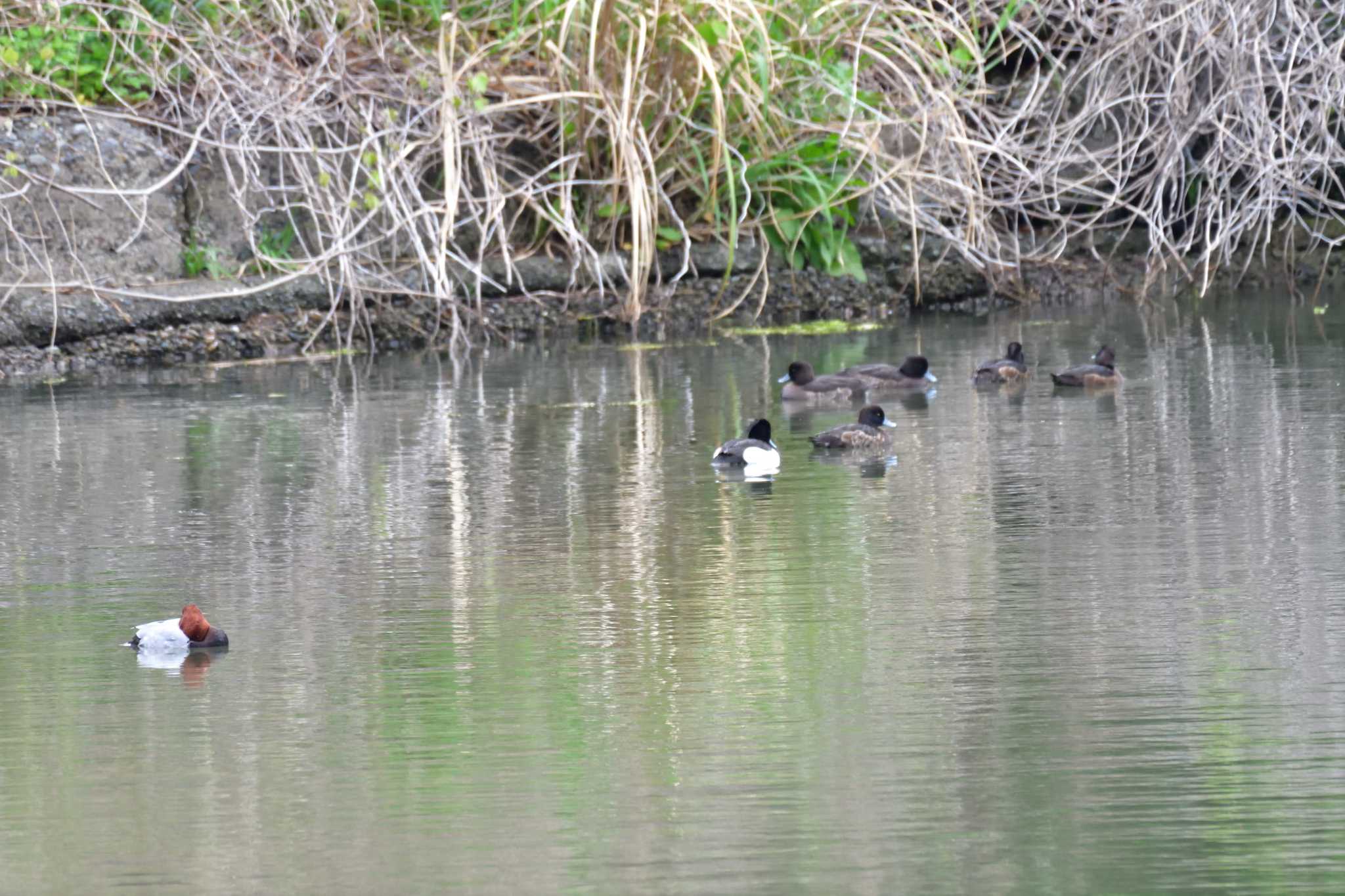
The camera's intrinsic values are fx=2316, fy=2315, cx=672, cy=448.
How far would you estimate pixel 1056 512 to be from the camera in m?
7.11

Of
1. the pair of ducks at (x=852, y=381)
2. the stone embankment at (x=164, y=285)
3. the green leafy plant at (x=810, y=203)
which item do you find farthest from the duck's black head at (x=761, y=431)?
the green leafy plant at (x=810, y=203)

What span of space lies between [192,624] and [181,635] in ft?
0.13

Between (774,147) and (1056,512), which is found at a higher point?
(774,147)

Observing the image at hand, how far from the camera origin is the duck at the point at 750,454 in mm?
8312

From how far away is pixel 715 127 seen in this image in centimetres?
1347

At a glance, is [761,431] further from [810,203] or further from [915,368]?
[810,203]

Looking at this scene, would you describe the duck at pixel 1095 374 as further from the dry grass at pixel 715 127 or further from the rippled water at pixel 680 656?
the dry grass at pixel 715 127

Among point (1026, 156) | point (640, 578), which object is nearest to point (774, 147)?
point (1026, 156)

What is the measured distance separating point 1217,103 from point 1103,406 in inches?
229

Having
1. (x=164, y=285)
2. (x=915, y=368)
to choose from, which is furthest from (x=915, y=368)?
(x=164, y=285)

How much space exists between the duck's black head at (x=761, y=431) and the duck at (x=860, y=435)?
1.31 feet

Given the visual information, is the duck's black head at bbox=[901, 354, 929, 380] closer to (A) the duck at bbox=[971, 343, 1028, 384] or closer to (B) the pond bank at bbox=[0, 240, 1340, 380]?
(A) the duck at bbox=[971, 343, 1028, 384]

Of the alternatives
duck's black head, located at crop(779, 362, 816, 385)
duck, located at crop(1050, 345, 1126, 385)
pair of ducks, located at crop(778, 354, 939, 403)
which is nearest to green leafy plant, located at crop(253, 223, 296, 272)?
pair of ducks, located at crop(778, 354, 939, 403)

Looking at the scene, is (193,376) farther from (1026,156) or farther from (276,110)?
(1026,156)
